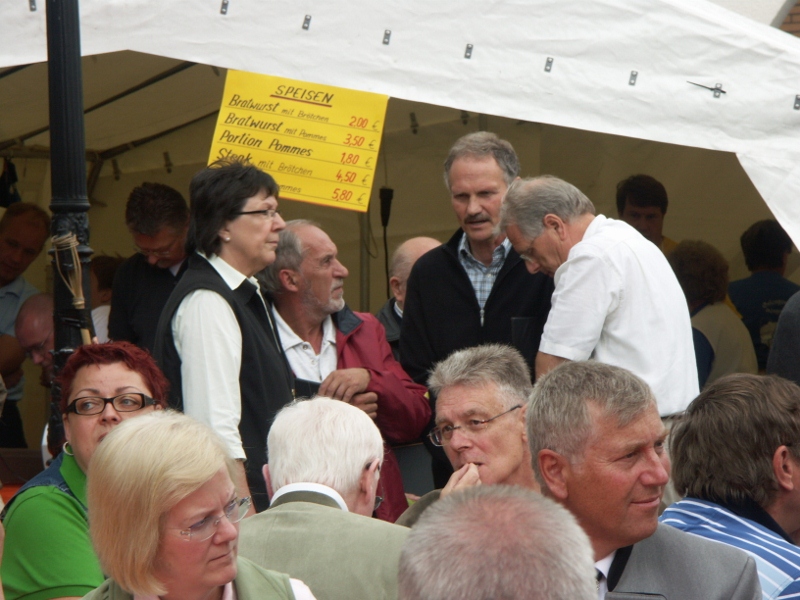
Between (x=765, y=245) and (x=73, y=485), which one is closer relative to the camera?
(x=73, y=485)

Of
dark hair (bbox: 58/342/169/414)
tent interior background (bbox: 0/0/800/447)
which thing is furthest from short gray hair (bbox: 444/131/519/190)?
dark hair (bbox: 58/342/169/414)

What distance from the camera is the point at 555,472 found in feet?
8.16

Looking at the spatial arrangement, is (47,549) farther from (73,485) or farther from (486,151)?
(486,151)

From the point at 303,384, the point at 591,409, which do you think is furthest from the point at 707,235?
the point at 591,409

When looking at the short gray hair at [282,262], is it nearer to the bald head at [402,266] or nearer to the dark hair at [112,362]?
the dark hair at [112,362]

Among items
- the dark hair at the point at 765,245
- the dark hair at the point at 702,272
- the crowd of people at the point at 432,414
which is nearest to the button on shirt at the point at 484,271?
the crowd of people at the point at 432,414

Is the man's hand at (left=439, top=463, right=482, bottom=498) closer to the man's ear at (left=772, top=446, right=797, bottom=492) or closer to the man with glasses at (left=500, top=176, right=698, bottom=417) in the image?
the man with glasses at (left=500, top=176, right=698, bottom=417)

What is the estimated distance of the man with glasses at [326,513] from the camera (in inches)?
95.1

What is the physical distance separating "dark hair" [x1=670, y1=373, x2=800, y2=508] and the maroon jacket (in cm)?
140

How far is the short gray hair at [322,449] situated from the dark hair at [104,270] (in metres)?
3.50

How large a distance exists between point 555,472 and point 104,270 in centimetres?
408

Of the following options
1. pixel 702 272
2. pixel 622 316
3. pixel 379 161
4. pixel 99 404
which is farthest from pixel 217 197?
pixel 379 161

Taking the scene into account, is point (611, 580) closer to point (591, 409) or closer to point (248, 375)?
point (591, 409)

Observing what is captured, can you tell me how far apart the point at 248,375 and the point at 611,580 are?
1.58m
